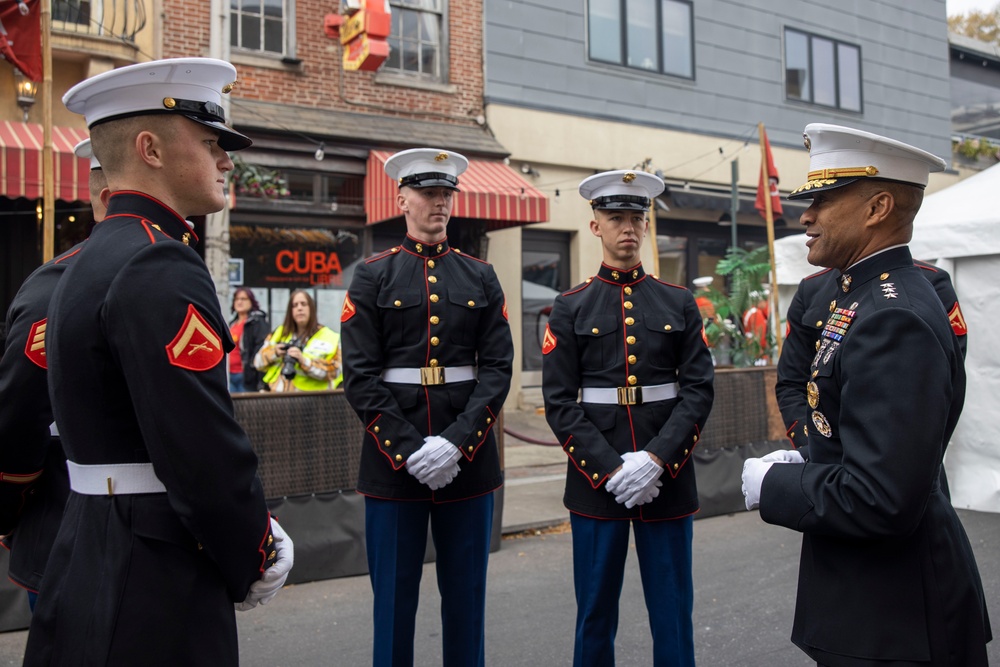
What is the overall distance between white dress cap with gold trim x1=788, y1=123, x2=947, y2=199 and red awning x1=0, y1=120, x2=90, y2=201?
333 inches

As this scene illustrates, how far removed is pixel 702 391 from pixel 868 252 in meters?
1.64

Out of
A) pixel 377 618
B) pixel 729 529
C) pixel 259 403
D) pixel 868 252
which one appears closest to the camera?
pixel 868 252

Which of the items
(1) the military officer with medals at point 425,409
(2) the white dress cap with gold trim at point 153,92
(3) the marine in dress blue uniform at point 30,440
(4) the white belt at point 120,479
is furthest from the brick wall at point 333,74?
(4) the white belt at point 120,479

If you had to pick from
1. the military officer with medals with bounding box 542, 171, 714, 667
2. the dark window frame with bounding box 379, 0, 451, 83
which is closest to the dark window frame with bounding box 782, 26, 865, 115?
the dark window frame with bounding box 379, 0, 451, 83

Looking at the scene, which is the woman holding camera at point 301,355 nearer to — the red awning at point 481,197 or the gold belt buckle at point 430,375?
the gold belt buckle at point 430,375

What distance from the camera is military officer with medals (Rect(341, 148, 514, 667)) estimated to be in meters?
3.69

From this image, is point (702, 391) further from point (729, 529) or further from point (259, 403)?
point (729, 529)

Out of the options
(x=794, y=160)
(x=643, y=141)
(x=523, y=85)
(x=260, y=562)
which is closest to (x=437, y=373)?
(x=260, y=562)

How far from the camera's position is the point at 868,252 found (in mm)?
2383

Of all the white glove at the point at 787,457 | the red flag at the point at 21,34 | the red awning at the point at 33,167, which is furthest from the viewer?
the red awning at the point at 33,167

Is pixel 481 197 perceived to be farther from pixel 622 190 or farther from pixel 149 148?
pixel 149 148

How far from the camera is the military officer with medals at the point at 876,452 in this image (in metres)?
2.07

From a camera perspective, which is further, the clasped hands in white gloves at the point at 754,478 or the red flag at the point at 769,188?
the red flag at the point at 769,188

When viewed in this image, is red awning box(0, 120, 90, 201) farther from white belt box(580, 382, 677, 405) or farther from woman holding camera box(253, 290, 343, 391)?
white belt box(580, 382, 677, 405)
